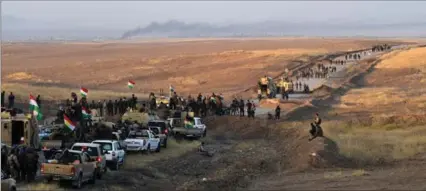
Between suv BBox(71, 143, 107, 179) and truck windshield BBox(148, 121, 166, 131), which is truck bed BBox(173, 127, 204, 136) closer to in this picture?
truck windshield BBox(148, 121, 166, 131)

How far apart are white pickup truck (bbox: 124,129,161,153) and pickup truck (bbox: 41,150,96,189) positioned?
9302mm

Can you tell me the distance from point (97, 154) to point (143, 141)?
26.7 ft

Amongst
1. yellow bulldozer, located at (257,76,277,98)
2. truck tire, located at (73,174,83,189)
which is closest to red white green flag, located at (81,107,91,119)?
truck tire, located at (73,174,83,189)

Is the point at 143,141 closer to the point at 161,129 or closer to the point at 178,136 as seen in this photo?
the point at 161,129

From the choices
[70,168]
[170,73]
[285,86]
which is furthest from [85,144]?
[170,73]

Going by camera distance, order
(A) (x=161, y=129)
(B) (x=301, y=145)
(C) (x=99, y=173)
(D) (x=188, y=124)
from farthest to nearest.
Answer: (D) (x=188, y=124) < (A) (x=161, y=129) < (B) (x=301, y=145) < (C) (x=99, y=173)

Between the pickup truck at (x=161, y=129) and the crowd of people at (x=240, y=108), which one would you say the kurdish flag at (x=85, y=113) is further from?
the crowd of people at (x=240, y=108)

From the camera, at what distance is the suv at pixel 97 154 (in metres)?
23.2

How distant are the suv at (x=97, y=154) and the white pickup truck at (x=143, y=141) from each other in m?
7.10

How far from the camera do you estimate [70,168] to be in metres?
20.3

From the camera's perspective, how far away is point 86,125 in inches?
1266

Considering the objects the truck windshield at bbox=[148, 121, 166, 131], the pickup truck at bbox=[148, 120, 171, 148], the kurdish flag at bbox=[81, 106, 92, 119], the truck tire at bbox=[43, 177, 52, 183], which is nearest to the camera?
the truck tire at bbox=[43, 177, 52, 183]

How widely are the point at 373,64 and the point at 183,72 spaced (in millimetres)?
26845

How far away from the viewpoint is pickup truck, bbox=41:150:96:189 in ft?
66.7
